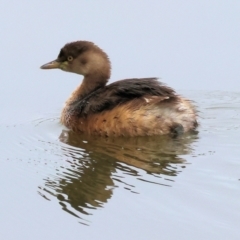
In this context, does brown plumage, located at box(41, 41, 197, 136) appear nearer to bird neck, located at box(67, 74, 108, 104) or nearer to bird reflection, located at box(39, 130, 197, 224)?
bird reflection, located at box(39, 130, 197, 224)

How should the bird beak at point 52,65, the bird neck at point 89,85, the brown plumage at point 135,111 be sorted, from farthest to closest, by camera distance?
the bird beak at point 52,65
the bird neck at point 89,85
the brown plumage at point 135,111

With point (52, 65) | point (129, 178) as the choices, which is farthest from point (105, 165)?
point (52, 65)

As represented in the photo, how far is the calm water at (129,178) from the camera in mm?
5215

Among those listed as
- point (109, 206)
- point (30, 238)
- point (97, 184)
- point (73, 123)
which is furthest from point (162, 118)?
point (30, 238)

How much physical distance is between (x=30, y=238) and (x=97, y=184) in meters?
1.14

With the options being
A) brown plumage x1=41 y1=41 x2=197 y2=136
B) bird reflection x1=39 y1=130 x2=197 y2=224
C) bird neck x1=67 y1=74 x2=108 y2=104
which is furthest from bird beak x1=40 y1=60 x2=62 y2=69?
bird reflection x1=39 y1=130 x2=197 y2=224

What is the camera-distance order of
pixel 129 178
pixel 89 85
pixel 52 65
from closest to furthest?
pixel 129 178 → pixel 89 85 → pixel 52 65

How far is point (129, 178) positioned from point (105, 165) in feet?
1.76

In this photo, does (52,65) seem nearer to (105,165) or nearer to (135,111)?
(135,111)

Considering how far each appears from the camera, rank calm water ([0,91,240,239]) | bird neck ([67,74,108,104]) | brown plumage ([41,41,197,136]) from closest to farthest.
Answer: calm water ([0,91,240,239]) → brown plumage ([41,41,197,136]) → bird neck ([67,74,108,104])

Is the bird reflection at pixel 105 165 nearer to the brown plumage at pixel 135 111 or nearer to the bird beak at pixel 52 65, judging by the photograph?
the brown plumage at pixel 135 111

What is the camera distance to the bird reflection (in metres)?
5.88

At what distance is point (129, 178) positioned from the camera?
617 centimetres

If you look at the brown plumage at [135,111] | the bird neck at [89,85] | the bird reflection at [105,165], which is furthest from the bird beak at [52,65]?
the bird reflection at [105,165]
